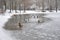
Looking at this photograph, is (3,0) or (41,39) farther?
(3,0)

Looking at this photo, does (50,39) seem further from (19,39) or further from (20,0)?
(20,0)

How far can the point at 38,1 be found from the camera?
279 ft

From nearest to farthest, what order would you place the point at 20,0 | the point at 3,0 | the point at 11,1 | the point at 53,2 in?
the point at 3,0
the point at 11,1
the point at 20,0
the point at 53,2

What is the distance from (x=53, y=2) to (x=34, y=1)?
538 inches

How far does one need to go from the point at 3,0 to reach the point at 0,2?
1.79m

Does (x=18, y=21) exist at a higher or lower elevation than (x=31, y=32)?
lower

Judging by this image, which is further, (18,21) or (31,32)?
(18,21)

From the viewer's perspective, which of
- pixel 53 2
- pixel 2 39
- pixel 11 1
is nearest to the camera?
pixel 2 39

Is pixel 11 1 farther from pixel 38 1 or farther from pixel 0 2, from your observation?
pixel 38 1

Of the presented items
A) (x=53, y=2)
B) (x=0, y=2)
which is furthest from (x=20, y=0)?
(x=53, y=2)

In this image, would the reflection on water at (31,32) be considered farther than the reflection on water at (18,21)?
No

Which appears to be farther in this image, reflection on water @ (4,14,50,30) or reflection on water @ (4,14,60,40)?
reflection on water @ (4,14,50,30)

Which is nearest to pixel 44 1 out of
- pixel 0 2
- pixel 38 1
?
pixel 38 1

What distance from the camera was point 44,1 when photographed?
272 ft
